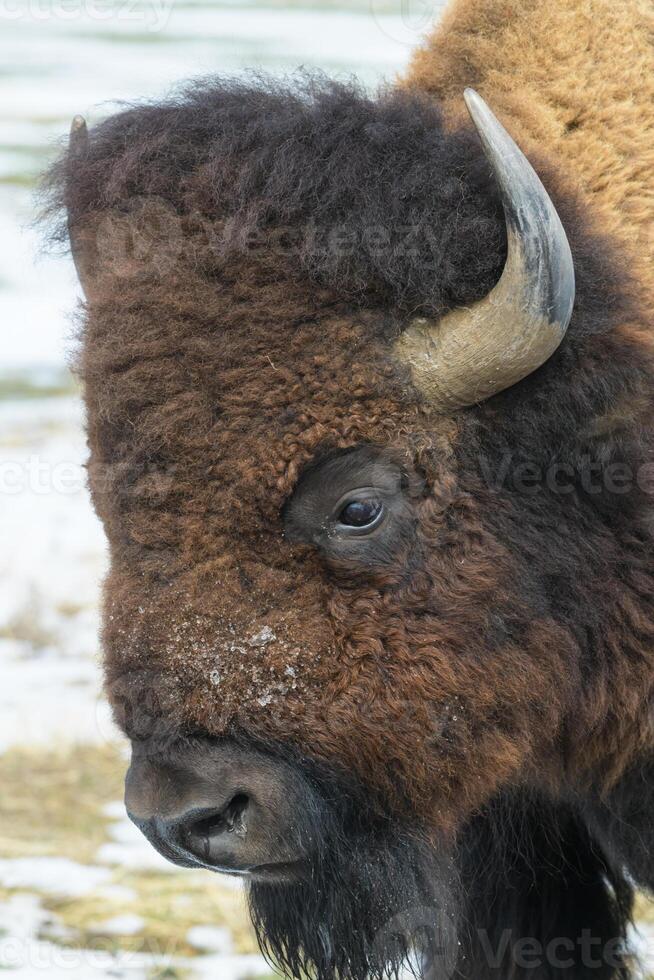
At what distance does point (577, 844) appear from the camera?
13.9 ft

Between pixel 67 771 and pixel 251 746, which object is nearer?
pixel 251 746

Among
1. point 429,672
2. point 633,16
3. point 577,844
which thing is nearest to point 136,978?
point 577,844

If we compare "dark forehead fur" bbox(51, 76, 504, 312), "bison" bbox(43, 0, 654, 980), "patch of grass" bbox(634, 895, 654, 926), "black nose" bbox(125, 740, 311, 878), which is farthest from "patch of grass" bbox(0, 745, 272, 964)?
"dark forehead fur" bbox(51, 76, 504, 312)

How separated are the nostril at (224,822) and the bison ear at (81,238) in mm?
1395

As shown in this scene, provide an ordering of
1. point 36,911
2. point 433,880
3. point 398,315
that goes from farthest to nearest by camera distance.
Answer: point 36,911 < point 433,880 < point 398,315

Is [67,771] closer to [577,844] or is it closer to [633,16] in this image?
[577,844]

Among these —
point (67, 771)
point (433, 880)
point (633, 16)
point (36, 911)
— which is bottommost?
point (67, 771)

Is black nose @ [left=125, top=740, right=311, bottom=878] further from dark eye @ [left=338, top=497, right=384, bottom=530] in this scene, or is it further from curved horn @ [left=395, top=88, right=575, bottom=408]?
curved horn @ [left=395, top=88, right=575, bottom=408]

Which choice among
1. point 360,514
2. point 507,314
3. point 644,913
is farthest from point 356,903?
point 644,913

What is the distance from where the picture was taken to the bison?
2904 mm

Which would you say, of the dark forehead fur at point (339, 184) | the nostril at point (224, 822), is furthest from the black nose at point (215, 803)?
the dark forehead fur at point (339, 184)

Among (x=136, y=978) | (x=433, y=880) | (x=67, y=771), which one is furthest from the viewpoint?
(x=67, y=771)

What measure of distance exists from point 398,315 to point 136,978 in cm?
291

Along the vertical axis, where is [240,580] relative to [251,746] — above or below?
above
